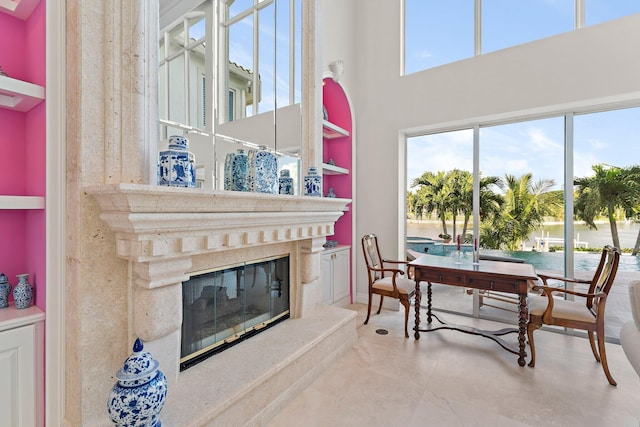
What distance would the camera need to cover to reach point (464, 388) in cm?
216

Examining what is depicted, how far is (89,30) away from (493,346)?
377cm

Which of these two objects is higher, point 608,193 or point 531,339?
point 608,193

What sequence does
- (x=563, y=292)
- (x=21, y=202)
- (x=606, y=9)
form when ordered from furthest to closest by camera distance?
(x=606, y=9)
(x=563, y=292)
(x=21, y=202)

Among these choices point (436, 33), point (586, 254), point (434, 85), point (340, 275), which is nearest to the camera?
point (586, 254)

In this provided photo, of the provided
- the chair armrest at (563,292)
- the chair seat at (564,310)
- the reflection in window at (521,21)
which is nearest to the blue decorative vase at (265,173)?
the chair armrest at (563,292)

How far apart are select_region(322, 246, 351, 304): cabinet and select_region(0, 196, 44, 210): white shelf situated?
264 cm

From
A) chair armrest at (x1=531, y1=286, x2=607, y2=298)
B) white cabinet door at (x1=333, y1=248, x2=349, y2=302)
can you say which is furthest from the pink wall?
chair armrest at (x1=531, y1=286, x2=607, y2=298)

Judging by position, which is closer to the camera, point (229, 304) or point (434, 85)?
point (229, 304)

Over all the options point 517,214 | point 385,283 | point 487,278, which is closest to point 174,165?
point 385,283

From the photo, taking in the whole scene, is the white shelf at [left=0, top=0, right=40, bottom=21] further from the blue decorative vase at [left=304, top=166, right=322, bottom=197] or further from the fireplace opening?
the blue decorative vase at [left=304, top=166, right=322, bottom=197]

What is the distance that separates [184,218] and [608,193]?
401 centimetres

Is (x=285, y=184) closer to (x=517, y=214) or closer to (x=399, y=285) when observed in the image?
(x=399, y=285)

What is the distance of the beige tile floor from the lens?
1.86 meters

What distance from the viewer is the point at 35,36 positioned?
1.46 meters
